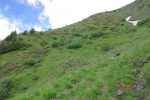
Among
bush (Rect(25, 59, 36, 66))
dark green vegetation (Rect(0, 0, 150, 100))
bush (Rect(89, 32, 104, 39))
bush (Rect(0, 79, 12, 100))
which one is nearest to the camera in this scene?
dark green vegetation (Rect(0, 0, 150, 100))

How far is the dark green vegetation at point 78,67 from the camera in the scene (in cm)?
2142

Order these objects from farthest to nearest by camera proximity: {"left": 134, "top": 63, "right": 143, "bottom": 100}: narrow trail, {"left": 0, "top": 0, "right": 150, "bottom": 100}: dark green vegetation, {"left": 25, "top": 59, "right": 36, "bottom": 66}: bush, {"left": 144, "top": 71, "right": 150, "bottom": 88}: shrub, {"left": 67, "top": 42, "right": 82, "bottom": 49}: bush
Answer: {"left": 67, "top": 42, "right": 82, "bottom": 49}: bush < {"left": 25, "top": 59, "right": 36, "bottom": 66}: bush < {"left": 0, "top": 0, "right": 150, "bottom": 100}: dark green vegetation < {"left": 144, "top": 71, "right": 150, "bottom": 88}: shrub < {"left": 134, "top": 63, "right": 143, "bottom": 100}: narrow trail

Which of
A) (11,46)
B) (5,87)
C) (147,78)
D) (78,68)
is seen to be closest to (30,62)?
(5,87)

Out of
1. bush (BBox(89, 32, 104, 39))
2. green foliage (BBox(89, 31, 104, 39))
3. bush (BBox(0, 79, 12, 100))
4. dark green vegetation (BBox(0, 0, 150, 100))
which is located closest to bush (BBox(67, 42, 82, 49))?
dark green vegetation (BBox(0, 0, 150, 100))

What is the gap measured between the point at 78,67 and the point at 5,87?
911 cm

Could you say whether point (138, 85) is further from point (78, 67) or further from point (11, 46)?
point (11, 46)

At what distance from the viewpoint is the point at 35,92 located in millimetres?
24094

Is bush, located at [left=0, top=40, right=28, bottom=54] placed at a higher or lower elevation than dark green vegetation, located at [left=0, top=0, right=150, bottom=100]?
higher

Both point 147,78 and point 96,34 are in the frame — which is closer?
point 147,78

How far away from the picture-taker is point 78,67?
3269 cm

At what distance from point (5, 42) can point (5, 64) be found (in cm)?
1348

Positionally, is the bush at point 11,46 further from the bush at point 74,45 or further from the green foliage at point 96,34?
the green foliage at point 96,34

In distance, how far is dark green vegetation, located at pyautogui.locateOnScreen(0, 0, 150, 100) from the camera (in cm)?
2142

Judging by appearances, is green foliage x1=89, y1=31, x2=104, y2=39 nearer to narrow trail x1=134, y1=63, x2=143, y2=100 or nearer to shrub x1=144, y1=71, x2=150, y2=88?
narrow trail x1=134, y1=63, x2=143, y2=100
